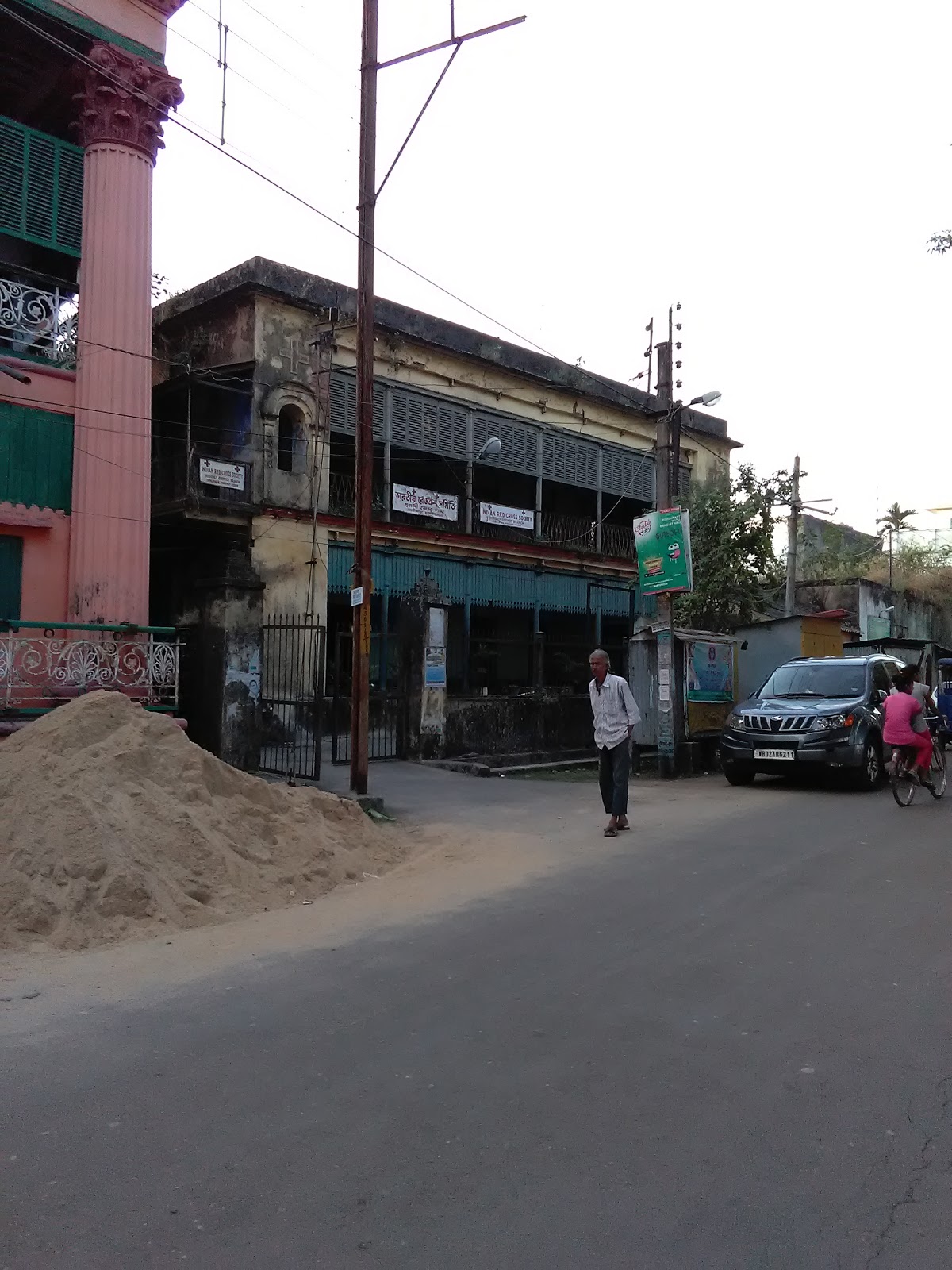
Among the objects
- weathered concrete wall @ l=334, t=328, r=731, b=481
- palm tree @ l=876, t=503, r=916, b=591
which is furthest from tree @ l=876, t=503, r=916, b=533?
weathered concrete wall @ l=334, t=328, r=731, b=481

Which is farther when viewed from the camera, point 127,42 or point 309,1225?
point 127,42

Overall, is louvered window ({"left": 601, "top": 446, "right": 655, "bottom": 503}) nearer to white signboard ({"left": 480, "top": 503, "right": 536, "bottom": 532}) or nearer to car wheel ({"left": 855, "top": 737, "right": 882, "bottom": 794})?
white signboard ({"left": 480, "top": 503, "right": 536, "bottom": 532})

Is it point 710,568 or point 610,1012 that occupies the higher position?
point 710,568

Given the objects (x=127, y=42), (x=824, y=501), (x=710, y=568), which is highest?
(x=127, y=42)

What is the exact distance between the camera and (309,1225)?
2895mm

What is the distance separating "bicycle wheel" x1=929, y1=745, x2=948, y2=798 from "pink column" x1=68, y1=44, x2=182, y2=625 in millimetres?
10213

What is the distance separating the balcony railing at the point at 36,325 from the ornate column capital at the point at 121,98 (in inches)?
84.0

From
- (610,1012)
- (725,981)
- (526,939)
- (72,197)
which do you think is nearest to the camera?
(610,1012)

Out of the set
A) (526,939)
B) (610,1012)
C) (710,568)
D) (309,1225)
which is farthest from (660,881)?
(710,568)

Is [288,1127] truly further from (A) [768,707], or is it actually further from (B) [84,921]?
(A) [768,707]

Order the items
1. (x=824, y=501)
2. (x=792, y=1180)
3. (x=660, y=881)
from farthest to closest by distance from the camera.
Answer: (x=824, y=501), (x=660, y=881), (x=792, y=1180)

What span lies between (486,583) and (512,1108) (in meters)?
19.8

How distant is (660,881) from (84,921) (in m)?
4.00

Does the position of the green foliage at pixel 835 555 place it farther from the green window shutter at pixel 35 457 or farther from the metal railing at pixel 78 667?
the metal railing at pixel 78 667
